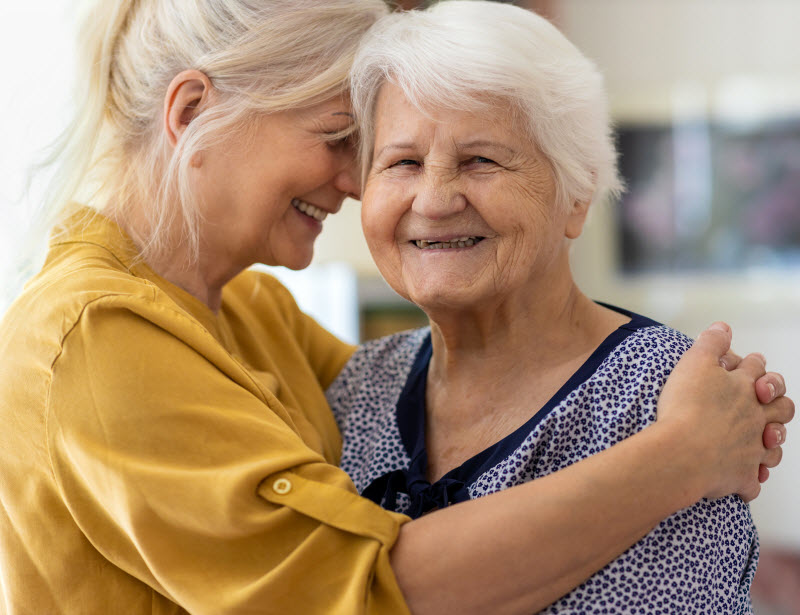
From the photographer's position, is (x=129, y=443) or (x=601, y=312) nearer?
(x=129, y=443)

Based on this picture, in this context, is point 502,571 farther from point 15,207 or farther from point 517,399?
point 15,207

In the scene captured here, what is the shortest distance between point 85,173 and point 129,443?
0.61m

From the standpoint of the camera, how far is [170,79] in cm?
146

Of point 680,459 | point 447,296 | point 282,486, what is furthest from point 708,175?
point 282,486

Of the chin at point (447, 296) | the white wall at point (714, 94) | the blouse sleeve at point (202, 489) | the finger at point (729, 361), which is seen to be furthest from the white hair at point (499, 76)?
the white wall at point (714, 94)

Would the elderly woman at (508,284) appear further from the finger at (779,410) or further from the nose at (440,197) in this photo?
the finger at (779,410)

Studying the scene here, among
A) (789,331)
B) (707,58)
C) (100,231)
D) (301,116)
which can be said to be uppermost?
(301,116)

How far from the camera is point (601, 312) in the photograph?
1.46m

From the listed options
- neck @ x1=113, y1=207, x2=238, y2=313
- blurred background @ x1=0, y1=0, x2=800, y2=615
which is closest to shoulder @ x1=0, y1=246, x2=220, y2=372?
neck @ x1=113, y1=207, x2=238, y2=313

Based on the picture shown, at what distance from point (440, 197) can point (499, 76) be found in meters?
0.20

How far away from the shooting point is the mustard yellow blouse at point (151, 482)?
3.53 ft

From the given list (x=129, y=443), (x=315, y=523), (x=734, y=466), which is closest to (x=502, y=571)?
(x=315, y=523)

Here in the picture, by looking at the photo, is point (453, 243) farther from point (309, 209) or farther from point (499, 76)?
point (309, 209)

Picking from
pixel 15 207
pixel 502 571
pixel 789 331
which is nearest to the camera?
pixel 502 571
